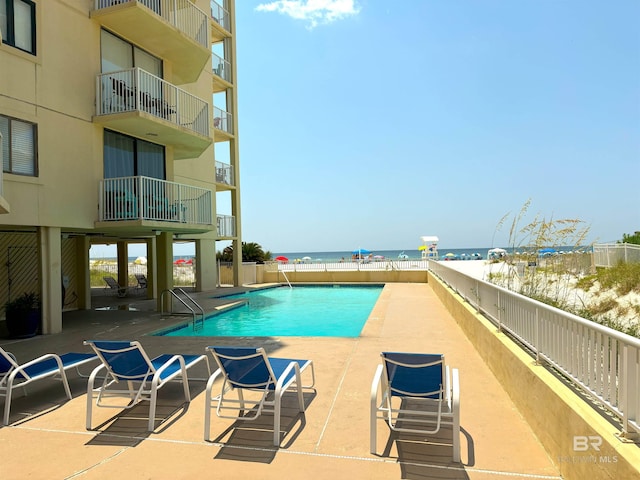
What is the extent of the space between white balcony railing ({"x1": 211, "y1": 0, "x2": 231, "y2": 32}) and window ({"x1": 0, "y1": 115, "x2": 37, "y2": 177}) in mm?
14940

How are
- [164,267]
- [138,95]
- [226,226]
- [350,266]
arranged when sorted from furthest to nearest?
1. [350,266]
2. [226,226]
3. [164,267]
4. [138,95]

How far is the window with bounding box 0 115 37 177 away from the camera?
9.41 metres

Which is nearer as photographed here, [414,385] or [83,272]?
[414,385]

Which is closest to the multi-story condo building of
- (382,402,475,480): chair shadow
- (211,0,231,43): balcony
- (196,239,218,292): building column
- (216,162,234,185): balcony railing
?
(196,239,218,292): building column

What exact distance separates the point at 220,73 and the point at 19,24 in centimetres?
1302

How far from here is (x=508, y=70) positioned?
19.8m

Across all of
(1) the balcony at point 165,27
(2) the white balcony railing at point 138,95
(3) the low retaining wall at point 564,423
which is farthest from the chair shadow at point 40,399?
(1) the balcony at point 165,27

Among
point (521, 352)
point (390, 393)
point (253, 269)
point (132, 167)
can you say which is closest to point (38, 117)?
point (132, 167)

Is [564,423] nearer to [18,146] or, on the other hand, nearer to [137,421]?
[137,421]

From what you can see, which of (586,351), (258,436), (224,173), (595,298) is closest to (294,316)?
(595,298)

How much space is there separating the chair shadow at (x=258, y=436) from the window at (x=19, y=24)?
33.2 ft

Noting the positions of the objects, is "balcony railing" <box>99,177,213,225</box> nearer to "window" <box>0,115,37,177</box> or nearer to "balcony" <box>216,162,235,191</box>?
"window" <box>0,115,37,177</box>

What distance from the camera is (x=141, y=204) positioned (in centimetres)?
1134

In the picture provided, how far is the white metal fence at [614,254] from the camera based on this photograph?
17359 millimetres
